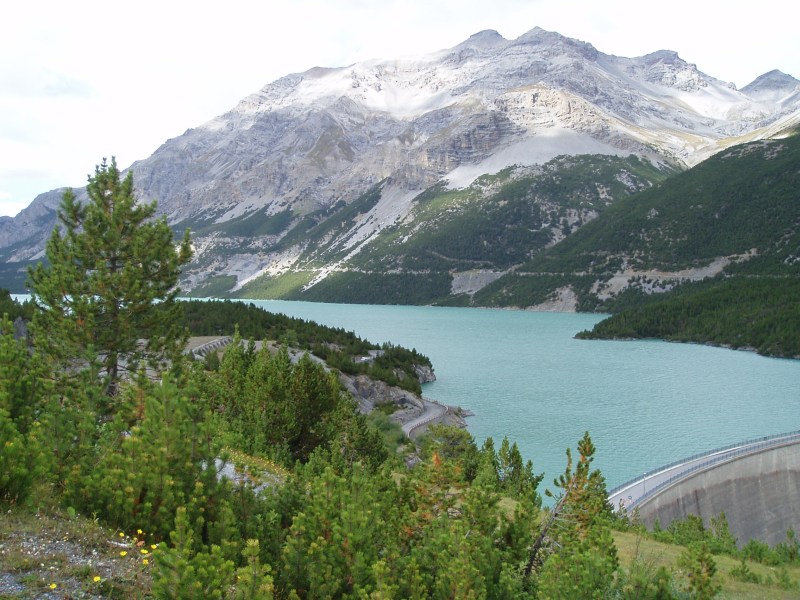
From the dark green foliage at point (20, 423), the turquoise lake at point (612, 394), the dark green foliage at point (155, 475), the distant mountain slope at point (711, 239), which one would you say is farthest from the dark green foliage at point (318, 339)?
the distant mountain slope at point (711, 239)

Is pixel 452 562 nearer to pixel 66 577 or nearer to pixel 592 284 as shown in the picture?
pixel 66 577

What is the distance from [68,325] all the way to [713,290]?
14433 centimetres

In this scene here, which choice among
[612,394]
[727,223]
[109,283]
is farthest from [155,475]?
[727,223]

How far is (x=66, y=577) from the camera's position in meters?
6.56

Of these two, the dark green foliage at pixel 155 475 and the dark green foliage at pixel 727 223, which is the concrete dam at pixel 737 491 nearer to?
the dark green foliage at pixel 155 475

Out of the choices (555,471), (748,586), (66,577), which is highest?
(66,577)

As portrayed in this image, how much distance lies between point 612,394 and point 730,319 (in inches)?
2696

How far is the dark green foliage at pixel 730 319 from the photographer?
4097 inches

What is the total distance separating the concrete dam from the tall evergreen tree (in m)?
23.7

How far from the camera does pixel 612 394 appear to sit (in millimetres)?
64938

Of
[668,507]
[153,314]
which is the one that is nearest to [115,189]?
[153,314]

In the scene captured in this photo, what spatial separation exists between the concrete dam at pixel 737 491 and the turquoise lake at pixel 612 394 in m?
5.40

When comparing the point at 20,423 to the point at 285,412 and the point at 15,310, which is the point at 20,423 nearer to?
the point at 285,412

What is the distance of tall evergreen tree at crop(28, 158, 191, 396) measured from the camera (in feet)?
Answer: 61.7
